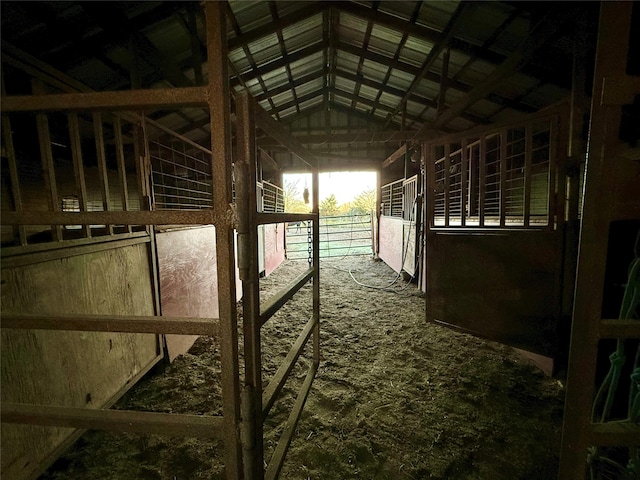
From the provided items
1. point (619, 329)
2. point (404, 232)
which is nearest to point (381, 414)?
point (619, 329)

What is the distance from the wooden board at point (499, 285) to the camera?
2178mm

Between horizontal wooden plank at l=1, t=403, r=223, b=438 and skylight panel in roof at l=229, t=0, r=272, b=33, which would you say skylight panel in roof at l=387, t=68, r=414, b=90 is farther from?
horizontal wooden plank at l=1, t=403, r=223, b=438

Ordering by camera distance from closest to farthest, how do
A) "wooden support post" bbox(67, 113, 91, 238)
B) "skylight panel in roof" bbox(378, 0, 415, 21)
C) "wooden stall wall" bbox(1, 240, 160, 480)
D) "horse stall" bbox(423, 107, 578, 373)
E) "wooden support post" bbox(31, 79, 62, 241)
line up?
"wooden stall wall" bbox(1, 240, 160, 480) < "wooden support post" bbox(31, 79, 62, 241) < "wooden support post" bbox(67, 113, 91, 238) < "horse stall" bbox(423, 107, 578, 373) < "skylight panel in roof" bbox(378, 0, 415, 21)

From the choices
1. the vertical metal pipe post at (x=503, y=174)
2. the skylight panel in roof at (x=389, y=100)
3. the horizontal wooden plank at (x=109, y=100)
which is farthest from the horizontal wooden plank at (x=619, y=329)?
the skylight panel in roof at (x=389, y=100)

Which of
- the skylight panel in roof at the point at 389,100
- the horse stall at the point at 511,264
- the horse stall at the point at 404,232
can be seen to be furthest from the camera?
the skylight panel in roof at the point at 389,100

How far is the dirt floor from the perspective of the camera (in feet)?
4.71

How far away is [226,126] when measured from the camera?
82cm

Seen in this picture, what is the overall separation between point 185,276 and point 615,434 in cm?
295

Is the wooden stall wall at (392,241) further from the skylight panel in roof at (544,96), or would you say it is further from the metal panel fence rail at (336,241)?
the skylight panel in roof at (544,96)

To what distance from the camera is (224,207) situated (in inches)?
33.3

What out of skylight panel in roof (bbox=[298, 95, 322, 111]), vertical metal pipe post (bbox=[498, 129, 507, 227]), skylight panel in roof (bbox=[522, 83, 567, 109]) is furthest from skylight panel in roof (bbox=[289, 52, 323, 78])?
vertical metal pipe post (bbox=[498, 129, 507, 227])

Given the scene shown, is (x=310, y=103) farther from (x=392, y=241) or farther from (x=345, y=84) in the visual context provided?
(x=392, y=241)

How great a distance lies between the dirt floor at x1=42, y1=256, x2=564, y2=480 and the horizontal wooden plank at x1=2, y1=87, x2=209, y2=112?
1.73 meters

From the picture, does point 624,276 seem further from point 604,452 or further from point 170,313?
point 170,313
